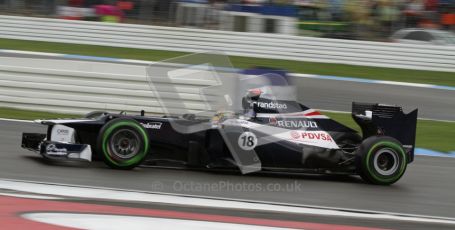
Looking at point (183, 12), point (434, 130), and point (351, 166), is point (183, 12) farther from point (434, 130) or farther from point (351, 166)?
point (351, 166)

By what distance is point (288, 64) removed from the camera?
55.2 feet

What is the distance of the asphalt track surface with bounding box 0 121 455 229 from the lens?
6250 millimetres

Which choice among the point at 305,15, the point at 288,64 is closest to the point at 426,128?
the point at 288,64

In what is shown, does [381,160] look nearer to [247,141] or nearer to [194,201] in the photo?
[247,141]

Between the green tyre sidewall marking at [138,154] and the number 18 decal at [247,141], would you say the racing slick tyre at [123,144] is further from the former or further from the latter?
the number 18 decal at [247,141]

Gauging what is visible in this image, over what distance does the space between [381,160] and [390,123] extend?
1.51 ft

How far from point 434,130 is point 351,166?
4710mm

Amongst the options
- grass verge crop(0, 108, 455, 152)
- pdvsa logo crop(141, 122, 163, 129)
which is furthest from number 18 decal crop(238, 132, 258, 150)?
grass verge crop(0, 108, 455, 152)

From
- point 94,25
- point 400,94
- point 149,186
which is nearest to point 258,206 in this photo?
point 149,186

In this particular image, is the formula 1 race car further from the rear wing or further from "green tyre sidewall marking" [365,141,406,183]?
the rear wing

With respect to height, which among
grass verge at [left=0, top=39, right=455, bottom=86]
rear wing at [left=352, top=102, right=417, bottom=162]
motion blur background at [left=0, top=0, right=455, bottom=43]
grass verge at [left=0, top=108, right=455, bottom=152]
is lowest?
grass verge at [left=0, top=108, right=455, bottom=152]

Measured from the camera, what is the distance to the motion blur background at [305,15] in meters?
17.4

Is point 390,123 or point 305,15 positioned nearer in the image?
point 390,123

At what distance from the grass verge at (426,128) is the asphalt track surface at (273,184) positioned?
228 centimetres
